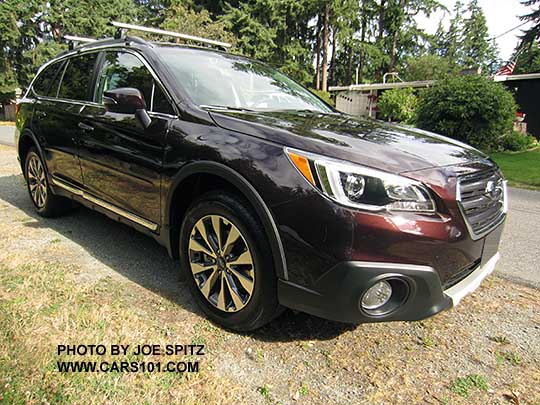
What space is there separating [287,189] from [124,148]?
4.94 feet

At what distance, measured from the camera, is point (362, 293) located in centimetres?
190

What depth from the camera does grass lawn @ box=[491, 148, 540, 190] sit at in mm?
7363

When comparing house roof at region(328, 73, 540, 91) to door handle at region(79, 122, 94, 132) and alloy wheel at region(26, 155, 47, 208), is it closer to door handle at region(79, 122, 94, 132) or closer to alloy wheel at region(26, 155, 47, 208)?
alloy wheel at region(26, 155, 47, 208)

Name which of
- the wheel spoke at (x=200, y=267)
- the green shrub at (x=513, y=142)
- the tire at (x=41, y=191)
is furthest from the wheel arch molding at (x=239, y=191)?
the green shrub at (x=513, y=142)

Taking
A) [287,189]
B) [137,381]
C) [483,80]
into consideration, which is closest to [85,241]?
[137,381]

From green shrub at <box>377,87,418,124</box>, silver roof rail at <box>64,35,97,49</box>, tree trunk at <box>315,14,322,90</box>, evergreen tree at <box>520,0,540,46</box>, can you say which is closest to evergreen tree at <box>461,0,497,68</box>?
evergreen tree at <box>520,0,540,46</box>

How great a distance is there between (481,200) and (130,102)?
87.4 inches

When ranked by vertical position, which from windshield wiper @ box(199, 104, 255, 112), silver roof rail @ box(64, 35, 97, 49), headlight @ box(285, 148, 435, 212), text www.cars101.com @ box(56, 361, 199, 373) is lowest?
text www.cars101.com @ box(56, 361, 199, 373)

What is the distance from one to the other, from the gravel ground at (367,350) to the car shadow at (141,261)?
1 cm

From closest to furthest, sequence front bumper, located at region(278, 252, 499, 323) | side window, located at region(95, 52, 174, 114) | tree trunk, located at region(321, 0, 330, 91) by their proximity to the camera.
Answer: front bumper, located at region(278, 252, 499, 323) → side window, located at region(95, 52, 174, 114) → tree trunk, located at region(321, 0, 330, 91)

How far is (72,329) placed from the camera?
7.63 feet

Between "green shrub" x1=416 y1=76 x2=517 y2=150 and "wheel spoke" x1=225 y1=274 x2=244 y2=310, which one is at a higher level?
"green shrub" x1=416 y1=76 x2=517 y2=150

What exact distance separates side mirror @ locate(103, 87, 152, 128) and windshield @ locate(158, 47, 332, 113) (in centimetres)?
31

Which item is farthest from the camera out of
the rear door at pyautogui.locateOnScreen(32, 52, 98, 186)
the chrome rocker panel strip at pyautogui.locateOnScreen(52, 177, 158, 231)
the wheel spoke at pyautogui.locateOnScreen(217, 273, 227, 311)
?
the rear door at pyautogui.locateOnScreen(32, 52, 98, 186)
